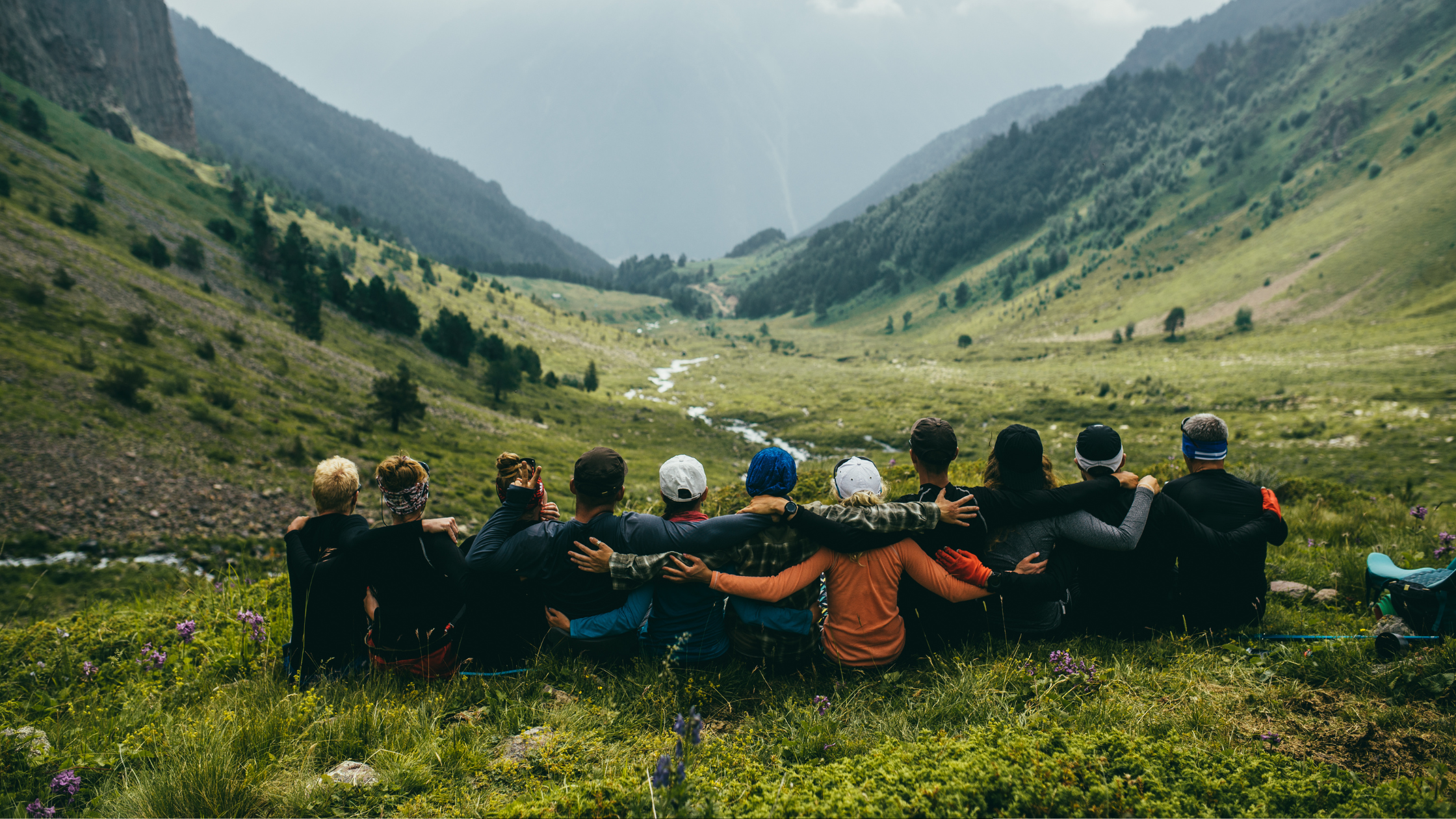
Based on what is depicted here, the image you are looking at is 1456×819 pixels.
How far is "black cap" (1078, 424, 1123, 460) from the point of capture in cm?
509

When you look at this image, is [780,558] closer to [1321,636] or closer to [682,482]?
[682,482]

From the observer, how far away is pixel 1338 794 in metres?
3.17

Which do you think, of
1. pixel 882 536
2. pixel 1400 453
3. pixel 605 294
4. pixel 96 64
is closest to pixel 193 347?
pixel 882 536

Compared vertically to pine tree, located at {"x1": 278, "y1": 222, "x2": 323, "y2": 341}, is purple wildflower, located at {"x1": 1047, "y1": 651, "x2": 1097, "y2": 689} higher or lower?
lower

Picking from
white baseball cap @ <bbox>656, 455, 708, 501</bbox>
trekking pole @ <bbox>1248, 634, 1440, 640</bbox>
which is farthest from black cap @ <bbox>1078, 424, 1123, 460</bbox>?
white baseball cap @ <bbox>656, 455, 708, 501</bbox>

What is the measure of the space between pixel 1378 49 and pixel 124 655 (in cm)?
21401

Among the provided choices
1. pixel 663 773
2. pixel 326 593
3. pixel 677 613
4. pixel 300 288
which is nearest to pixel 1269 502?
pixel 677 613

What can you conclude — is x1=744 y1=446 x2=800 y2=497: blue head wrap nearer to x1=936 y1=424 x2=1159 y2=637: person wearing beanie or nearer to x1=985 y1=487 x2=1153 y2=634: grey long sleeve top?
x1=936 y1=424 x2=1159 y2=637: person wearing beanie

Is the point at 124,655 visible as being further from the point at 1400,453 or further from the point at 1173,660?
the point at 1400,453

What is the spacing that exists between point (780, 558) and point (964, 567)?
5.11 feet

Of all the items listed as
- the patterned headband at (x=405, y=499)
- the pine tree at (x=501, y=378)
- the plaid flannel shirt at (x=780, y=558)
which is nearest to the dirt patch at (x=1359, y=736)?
the plaid flannel shirt at (x=780, y=558)

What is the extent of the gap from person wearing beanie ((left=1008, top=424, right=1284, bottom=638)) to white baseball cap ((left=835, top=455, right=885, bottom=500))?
1.33 m

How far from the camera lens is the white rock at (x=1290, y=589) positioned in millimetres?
6434

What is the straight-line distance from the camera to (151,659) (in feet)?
19.7
